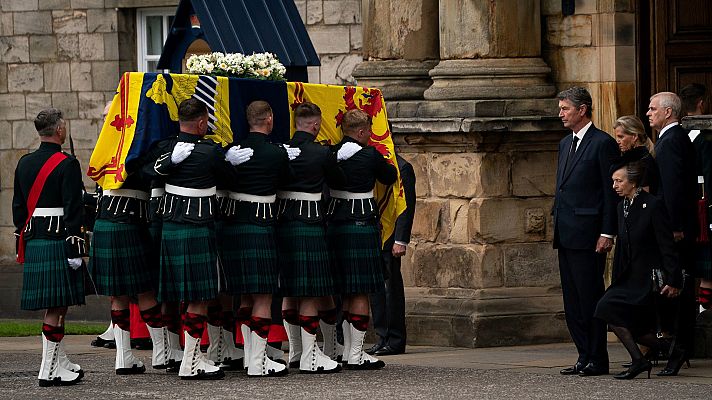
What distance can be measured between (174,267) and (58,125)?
1184 millimetres

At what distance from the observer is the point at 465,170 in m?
14.9

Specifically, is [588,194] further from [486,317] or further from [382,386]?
[486,317]

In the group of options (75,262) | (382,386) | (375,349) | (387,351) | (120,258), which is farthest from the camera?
(375,349)

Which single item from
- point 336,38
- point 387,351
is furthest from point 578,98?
point 336,38

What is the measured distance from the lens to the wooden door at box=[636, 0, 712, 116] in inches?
597

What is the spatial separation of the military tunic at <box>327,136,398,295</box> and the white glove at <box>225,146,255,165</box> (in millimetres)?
703

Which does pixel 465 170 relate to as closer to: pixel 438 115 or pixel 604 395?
pixel 438 115

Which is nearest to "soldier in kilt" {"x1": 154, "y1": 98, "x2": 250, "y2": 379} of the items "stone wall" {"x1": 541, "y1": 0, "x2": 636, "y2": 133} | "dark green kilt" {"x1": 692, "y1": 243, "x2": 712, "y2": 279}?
"dark green kilt" {"x1": 692, "y1": 243, "x2": 712, "y2": 279}

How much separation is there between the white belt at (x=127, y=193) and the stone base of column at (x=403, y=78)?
11.4 ft

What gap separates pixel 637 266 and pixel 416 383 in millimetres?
1589

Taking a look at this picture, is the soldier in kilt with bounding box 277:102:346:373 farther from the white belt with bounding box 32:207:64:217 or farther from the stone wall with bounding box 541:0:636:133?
the stone wall with bounding box 541:0:636:133

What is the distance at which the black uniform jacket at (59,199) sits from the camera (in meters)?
12.0

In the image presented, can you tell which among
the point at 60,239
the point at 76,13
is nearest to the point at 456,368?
the point at 60,239

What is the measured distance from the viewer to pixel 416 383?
1180 cm
